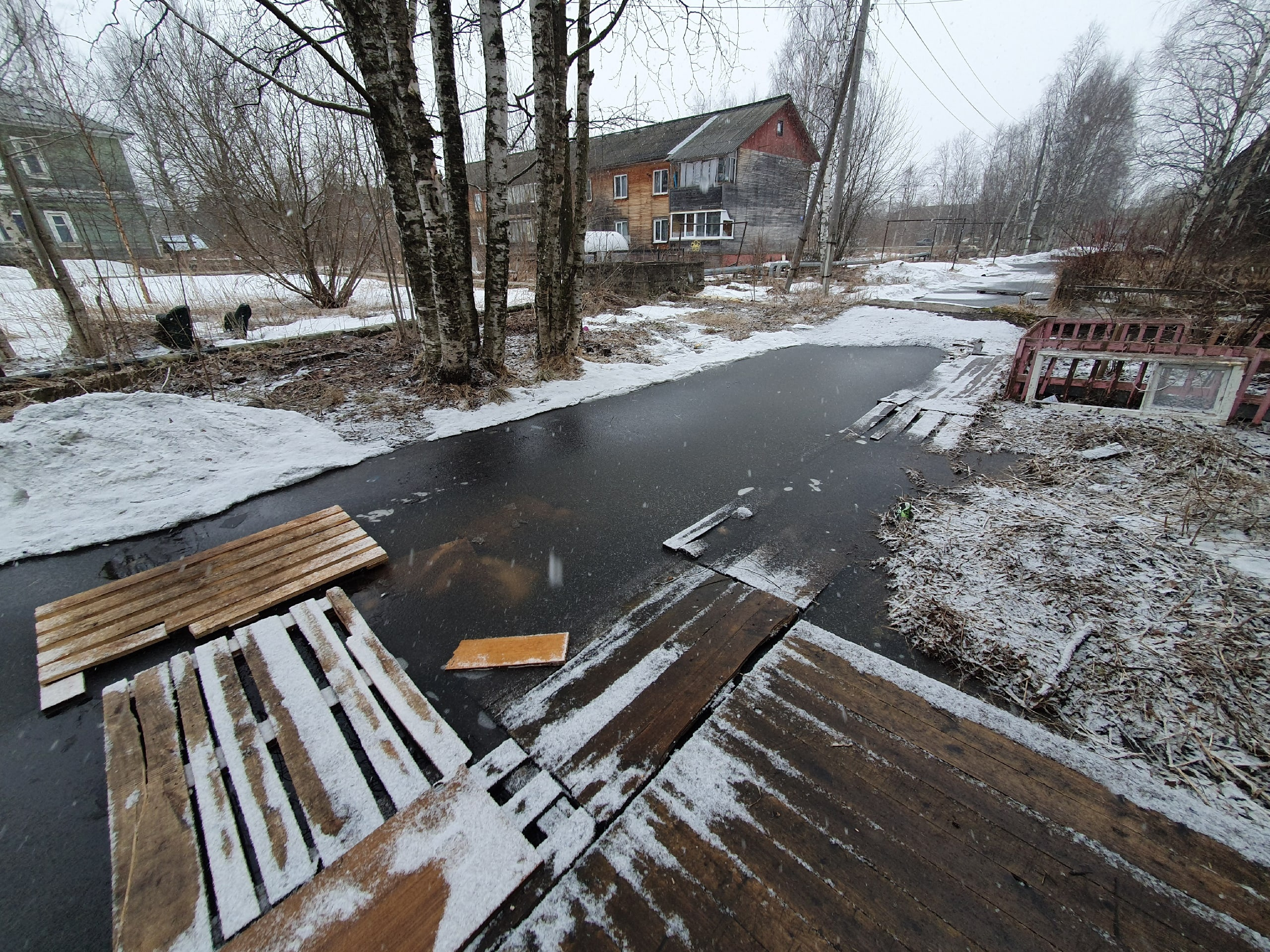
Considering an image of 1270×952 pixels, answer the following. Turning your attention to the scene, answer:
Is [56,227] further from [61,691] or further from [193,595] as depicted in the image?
[61,691]

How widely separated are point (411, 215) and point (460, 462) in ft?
10.9

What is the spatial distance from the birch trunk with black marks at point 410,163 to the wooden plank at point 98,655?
4.30 meters

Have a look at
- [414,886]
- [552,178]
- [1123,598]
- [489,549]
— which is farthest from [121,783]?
[552,178]

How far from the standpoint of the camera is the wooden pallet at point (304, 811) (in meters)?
1.50

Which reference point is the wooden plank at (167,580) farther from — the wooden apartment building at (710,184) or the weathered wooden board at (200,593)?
the wooden apartment building at (710,184)

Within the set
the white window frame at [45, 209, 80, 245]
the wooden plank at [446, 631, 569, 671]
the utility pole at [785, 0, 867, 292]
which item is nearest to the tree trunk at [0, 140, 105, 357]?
the wooden plank at [446, 631, 569, 671]

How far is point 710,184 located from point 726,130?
2.76 meters

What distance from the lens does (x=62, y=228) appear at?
20.1 metres

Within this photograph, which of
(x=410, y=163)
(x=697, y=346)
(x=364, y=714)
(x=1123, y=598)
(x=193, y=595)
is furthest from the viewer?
(x=697, y=346)

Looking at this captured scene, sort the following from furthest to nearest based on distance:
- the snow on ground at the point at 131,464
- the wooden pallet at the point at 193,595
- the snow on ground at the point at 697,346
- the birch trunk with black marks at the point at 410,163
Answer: the snow on ground at the point at 697,346 → the birch trunk with black marks at the point at 410,163 → the snow on ground at the point at 131,464 → the wooden pallet at the point at 193,595

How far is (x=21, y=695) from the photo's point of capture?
2.33m

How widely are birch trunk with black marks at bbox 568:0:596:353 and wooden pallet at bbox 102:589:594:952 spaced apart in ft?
19.7

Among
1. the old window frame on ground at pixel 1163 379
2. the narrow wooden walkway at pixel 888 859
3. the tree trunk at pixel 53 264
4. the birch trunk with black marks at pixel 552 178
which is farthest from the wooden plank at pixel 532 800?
the tree trunk at pixel 53 264

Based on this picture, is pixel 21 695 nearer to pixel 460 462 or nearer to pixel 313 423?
pixel 460 462
